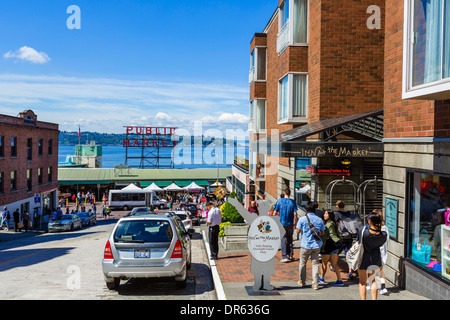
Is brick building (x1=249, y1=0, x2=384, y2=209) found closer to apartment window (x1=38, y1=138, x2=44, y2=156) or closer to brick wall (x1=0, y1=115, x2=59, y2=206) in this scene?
brick wall (x1=0, y1=115, x2=59, y2=206)

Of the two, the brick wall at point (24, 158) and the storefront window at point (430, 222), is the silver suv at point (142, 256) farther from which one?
the brick wall at point (24, 158)

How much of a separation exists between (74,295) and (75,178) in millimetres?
55209

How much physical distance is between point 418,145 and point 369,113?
4.07 meters

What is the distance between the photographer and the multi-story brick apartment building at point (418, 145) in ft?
24.0

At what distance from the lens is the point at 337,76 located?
49.9 ft

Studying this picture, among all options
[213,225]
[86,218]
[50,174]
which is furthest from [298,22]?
[50,174]

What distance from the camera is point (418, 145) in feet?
27.3

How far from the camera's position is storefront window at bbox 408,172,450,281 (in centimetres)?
772

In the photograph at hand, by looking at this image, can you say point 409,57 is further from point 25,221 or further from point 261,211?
point 25,221

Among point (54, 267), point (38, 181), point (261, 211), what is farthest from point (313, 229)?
point (38, 181)

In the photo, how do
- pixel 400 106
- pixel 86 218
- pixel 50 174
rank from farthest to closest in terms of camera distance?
pixel 50 174 < pixel 86 218 < pixel 400 106

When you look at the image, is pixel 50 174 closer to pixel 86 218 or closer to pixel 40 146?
pixel 40 146

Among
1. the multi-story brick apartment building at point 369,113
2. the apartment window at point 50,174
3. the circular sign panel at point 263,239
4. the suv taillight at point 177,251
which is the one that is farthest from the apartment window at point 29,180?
the circular sign panel at point 263,239

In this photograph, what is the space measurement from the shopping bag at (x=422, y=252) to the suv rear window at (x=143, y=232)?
4.88 metres
